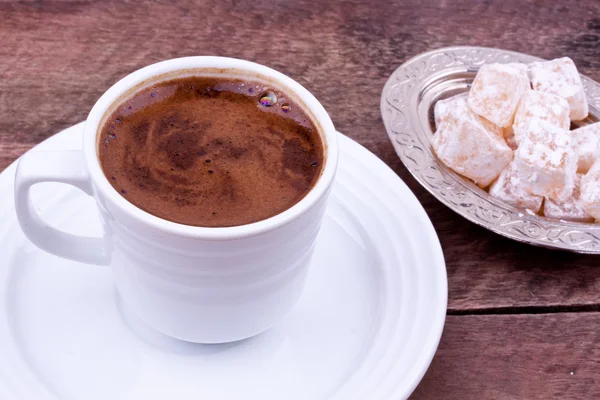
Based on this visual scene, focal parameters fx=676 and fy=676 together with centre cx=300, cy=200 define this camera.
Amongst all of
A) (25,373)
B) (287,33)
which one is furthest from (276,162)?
(287,33)

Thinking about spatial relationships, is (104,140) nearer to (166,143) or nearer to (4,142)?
(166,143)

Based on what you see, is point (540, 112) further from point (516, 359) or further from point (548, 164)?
point (516, 359)

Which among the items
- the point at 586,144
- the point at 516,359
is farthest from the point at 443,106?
the point at 516,359

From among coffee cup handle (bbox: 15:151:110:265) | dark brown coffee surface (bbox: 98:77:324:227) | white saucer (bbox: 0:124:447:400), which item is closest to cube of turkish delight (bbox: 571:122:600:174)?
white saucer (bbox: 0:124:447:400)

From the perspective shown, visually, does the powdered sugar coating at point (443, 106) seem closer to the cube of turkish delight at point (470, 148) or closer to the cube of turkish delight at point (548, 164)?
the cube of turkish delight at point (470, 148)

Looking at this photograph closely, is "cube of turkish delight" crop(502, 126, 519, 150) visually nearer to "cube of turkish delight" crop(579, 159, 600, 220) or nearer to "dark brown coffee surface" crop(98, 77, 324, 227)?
"cube of turkish delight" crop(579, 159, 600, 220)

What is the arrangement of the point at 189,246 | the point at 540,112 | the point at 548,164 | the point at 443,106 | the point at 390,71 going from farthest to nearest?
the point at 390,71, the point at 443,106, the point at 540,112, the point at 548,164, the point at 189,246

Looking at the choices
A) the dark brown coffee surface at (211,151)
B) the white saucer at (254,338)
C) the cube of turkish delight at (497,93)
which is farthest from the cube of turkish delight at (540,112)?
the dark brown coffee surface at (211,151)
